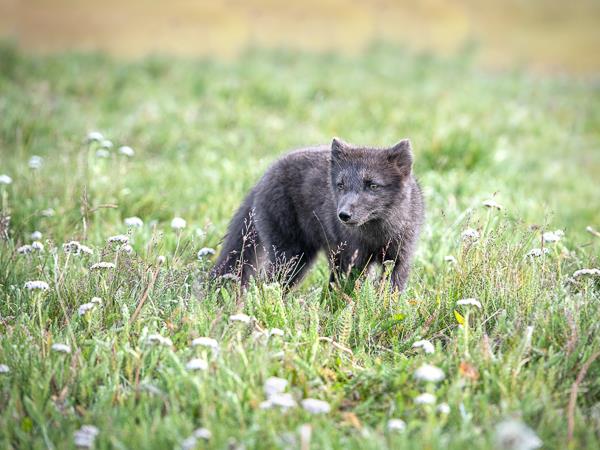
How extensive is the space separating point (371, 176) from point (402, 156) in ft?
0.82

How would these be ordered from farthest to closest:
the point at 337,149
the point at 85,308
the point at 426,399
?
the point at 337,149 → the point at 85,308 → the point at 426,399

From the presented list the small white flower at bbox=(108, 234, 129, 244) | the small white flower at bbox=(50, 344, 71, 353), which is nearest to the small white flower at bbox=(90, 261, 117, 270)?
the small white flower at bbox=(108, 234, 129, 244)

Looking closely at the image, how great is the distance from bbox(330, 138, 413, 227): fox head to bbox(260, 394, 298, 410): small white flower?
193 centimetres

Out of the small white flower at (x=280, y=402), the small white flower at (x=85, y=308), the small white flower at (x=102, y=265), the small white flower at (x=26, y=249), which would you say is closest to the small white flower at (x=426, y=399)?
the small white flower at (x=280, y=402)

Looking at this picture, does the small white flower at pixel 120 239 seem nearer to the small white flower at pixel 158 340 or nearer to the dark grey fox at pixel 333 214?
the dark grey fox at pixel 333 214

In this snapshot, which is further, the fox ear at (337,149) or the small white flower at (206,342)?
the fox ear at (337,149)

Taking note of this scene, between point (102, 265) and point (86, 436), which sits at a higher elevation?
point (102, 265)

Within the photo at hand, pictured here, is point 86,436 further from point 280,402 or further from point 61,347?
point 280,402

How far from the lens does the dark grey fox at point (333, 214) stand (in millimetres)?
4832

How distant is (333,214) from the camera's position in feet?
16.6

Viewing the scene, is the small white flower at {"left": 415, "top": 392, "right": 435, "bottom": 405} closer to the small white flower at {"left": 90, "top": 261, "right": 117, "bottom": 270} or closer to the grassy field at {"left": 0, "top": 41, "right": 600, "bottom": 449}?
the grassy field at {"left": 0, "top": 41, "right": 600, "bottom": 449}

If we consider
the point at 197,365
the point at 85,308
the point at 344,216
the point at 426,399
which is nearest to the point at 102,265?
the point at 85,308

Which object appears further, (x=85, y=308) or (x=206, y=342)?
(x=85, y=308)

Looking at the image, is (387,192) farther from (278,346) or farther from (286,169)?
(278,346)
